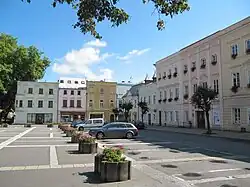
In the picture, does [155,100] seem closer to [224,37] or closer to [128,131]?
[224,37]

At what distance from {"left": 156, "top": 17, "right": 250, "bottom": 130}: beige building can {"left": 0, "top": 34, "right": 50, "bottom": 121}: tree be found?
28574 millimetres

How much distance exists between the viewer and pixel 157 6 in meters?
6.61

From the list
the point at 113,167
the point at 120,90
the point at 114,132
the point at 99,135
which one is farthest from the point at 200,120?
the point at 120,90

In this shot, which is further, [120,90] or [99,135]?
[120,90]

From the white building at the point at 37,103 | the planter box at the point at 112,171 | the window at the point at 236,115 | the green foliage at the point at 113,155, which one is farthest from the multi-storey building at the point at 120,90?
the planter box at the point at 112,171

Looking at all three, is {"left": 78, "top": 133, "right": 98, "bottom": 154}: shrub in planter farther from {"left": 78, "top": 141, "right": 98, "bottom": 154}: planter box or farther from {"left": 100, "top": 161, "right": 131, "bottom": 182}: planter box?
{"left": 100, "top": 161, "right": 131, "bottom": 182}: planter box

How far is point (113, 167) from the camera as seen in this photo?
319 inches

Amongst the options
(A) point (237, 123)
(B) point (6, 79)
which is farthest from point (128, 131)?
(B) point (6, 79)

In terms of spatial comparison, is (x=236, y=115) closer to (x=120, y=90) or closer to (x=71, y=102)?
(x=71, y=102)

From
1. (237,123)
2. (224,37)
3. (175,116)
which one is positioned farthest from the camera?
(175,116)

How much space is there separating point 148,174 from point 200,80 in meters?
31.5

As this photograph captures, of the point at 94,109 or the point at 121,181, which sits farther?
the point at 94,109

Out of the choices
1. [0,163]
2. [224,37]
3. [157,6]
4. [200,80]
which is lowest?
[0,163]

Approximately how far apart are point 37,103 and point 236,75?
4894 centimetres
